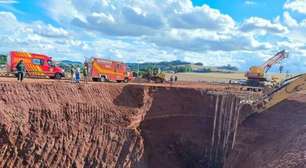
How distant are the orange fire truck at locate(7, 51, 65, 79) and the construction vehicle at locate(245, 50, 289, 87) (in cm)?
1914

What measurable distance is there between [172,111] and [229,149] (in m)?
5.03

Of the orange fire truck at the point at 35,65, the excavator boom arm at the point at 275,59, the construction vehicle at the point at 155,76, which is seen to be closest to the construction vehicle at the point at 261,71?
the excavator boom arm at the point at 275,59

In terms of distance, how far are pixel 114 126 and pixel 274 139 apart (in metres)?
9.53

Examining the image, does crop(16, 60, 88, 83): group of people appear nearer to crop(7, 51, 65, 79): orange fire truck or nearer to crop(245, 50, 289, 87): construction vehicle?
crop(7, 51, 65, 79): orange fire truck

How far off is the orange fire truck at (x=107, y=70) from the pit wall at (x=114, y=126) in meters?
6.49

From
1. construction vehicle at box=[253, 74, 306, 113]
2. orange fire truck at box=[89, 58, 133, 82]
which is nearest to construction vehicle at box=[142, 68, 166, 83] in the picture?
orange fire truck at box=[89, 58, 133, 82]

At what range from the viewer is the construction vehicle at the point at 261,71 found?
3838 centimetres

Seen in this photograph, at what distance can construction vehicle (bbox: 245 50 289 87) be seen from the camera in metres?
38.4

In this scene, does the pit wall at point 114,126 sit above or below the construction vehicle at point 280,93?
below

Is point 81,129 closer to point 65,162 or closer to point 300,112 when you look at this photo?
point 65,162

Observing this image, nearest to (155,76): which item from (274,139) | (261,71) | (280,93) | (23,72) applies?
(261,71)

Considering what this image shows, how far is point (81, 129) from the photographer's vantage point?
22375 millimetres

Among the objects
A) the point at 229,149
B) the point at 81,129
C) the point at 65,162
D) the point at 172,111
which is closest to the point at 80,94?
the point at 81,129

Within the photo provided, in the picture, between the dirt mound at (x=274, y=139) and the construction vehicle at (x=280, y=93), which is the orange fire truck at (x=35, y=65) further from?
the construction vehicle at (x=280, y=93)
